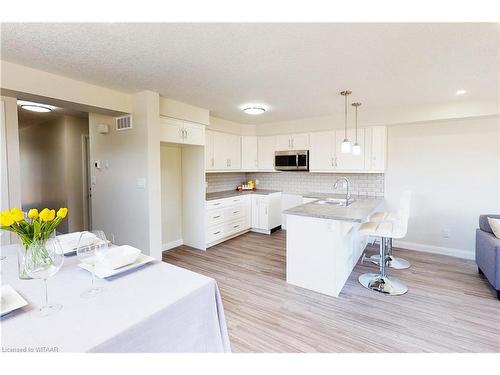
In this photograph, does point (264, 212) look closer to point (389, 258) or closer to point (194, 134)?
point (194, 134)

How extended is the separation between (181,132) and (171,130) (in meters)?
0.17

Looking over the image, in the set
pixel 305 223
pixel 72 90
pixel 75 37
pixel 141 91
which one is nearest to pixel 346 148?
pixel 305 223

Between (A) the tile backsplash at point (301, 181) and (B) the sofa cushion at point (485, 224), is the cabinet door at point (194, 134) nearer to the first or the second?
(A) the tile backsplash at point (301, 181)

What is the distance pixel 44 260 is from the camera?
1.04 meters

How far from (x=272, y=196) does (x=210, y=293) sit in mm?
4013

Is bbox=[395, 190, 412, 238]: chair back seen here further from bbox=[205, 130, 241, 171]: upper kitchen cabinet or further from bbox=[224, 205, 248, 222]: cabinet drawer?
bbox=[205, 130, 241, 171]: upper kitchen cabinet

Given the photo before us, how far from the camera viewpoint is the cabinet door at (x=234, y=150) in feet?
16.0

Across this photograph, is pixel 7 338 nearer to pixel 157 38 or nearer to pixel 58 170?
pixel 157 38

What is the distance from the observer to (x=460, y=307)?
2.43 meters

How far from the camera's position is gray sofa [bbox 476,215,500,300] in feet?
8.38

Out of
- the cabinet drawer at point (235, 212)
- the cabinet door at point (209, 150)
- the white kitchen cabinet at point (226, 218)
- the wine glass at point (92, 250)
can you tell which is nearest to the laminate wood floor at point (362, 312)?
the white kitchen cabinet at point (226, 218)

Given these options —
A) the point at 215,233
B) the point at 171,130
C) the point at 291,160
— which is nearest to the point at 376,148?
the point at 291,160

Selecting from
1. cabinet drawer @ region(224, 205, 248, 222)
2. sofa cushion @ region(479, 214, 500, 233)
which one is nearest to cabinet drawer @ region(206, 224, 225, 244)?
cabinet drawer @ region(224, 205, 248, 222)

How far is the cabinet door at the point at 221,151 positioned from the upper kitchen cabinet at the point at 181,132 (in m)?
0.53
